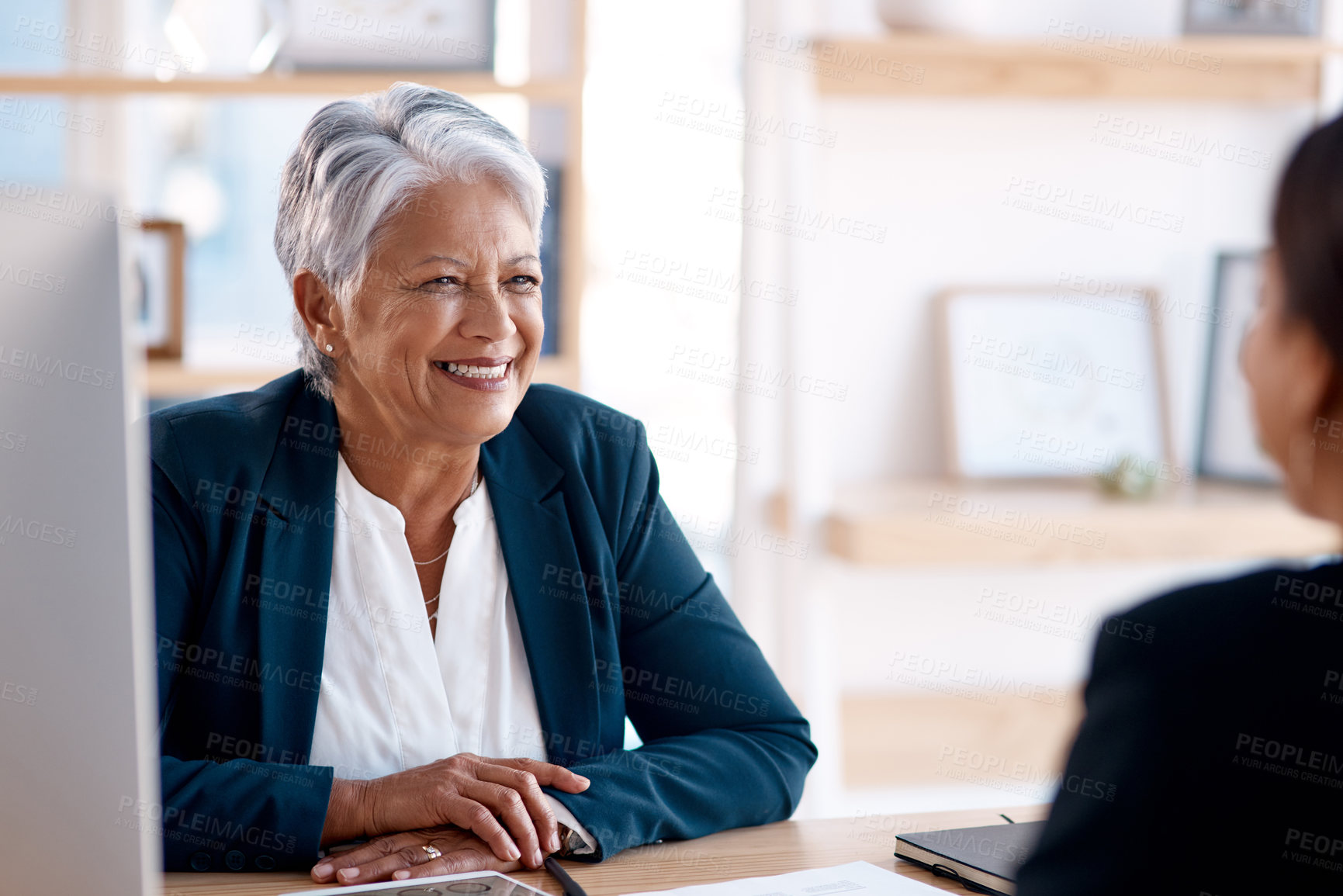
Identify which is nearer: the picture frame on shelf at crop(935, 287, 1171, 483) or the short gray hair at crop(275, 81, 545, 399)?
the short gray hair at crop(275, 81, 545, 399)

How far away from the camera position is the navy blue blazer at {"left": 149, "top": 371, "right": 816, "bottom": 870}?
1293 mm

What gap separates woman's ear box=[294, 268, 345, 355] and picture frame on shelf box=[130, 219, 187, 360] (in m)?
1.05

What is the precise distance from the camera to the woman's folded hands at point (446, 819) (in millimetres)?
1167

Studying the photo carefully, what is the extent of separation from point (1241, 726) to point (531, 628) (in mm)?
942

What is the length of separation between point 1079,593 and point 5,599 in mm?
2875

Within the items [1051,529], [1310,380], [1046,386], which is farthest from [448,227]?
[1046,386]

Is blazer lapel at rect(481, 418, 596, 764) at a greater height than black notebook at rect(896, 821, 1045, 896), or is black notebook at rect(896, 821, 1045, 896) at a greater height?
blazer lapel at rect(481, 418, 596, 764)

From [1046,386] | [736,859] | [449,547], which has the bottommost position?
[736,859]

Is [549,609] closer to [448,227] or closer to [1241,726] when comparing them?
[448,227]

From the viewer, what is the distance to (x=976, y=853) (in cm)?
117

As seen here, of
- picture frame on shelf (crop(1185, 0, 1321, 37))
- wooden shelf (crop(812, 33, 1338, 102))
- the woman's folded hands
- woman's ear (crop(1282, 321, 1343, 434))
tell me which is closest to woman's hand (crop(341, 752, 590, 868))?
the woman's folded hands

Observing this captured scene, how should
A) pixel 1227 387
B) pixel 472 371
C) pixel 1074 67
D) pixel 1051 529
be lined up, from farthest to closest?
1. pixel 1227 387
2. pixel 1074 67
3. pixel 1051 529
4. pixel 472 371

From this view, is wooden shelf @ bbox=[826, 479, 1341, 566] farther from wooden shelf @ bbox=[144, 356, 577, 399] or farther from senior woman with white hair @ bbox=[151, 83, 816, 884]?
senior woman with white hair @ bbox=[151, 83, 816, 884]

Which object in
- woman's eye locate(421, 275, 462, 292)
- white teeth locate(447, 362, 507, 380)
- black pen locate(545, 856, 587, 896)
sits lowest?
black pen locate(545, 856, 587, 896)
